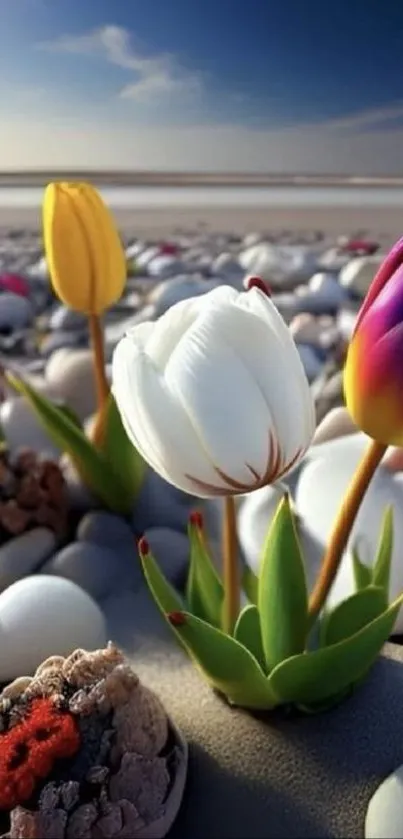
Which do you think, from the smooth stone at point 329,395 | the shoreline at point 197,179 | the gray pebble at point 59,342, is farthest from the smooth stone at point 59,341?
the smooth stone at point 329,395

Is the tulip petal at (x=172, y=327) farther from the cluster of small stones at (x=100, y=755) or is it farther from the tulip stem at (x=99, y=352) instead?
the tulip stem at (x=99, y=352)

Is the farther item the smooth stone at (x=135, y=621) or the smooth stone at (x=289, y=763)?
the smooth stone at (x=135, y=621)

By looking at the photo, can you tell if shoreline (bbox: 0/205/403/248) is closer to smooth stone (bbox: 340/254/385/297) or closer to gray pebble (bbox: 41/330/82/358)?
smooth stone (bbox: 340/254/385/297)

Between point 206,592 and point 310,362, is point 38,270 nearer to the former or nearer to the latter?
point 310,362

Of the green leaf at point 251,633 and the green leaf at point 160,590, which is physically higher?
the green leaf at point 160,590

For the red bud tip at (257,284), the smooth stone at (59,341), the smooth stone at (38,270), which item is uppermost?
the red bud tip at (257,284)

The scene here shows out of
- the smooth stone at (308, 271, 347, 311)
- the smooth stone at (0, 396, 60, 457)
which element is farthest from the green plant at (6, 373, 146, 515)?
the smooth stone at (308, 271, 347, 311)
